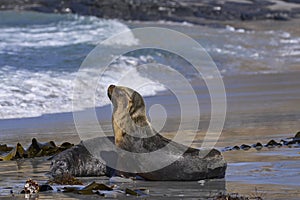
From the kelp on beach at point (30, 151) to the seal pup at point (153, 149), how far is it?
1359 mm

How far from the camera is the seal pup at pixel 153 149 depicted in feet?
17.4

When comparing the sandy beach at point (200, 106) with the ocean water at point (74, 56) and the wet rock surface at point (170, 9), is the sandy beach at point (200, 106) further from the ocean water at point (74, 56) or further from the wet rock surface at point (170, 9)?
the wet rock surface at point (170, 9)

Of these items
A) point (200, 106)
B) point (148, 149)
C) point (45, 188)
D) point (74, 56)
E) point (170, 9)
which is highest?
point (170, 9)

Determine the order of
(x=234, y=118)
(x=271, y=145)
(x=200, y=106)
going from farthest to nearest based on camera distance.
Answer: (x=200, y=106)
(x=234, y=118)
(x=271, y=145)

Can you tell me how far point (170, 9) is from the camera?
31.0 metres

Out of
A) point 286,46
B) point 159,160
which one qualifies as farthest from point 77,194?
point 286,46

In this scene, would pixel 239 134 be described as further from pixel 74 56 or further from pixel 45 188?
pixel 74 56

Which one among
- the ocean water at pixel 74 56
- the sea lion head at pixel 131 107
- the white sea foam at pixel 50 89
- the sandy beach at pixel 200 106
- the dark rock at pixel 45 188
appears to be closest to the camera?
the dark rock at pixel 45 188

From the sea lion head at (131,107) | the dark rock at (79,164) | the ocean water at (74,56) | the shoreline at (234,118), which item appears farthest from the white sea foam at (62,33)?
the sea lion head at (131,107)

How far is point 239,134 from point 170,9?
77.5ft

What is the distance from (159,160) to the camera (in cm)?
529

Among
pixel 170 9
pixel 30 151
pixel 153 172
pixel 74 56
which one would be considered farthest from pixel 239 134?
pixel 170 9

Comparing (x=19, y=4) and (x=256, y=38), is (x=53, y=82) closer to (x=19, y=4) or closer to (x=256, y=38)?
(x=256, y=38)

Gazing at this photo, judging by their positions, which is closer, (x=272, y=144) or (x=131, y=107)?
(x=131, y=107)
